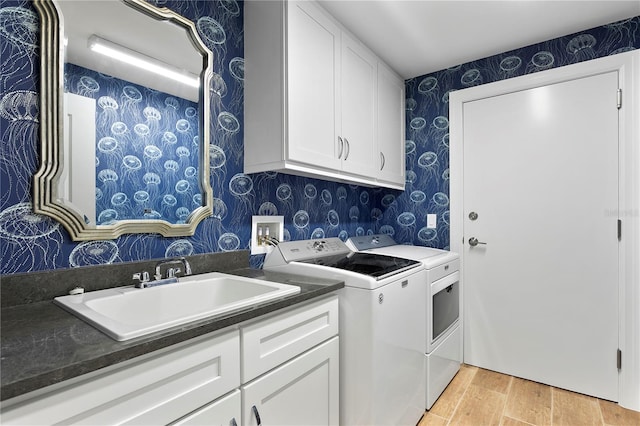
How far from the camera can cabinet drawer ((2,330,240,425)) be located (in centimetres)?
64

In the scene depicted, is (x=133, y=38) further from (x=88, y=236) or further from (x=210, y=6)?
(x=88, y=236)

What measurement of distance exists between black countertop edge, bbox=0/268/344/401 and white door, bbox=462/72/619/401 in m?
1.89

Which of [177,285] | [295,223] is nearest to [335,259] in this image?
[295,223]

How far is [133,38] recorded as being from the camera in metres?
1.34

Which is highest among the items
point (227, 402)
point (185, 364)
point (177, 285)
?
point (177, 285)

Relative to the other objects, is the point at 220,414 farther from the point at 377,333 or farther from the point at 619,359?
the point at 619,359

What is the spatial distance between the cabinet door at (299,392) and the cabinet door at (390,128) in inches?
53.4

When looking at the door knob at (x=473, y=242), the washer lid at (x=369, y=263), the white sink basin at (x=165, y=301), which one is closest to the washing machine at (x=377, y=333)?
the washer lid at (x=369, y=263)

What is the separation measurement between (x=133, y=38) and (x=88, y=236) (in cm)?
83

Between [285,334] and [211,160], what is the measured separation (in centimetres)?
92

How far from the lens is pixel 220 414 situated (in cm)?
94

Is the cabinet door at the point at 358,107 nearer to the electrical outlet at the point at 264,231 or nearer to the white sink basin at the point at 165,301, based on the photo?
the electrical outlet at the point at 264,231

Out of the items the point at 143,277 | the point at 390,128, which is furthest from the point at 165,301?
the point at 390,128

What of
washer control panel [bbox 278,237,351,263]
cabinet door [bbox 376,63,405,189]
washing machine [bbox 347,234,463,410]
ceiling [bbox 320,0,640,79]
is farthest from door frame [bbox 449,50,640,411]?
washer control panel [bbox 278,237,351,263]
